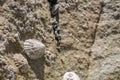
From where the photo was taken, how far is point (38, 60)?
16.2 feet

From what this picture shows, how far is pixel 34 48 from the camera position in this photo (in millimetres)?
4945

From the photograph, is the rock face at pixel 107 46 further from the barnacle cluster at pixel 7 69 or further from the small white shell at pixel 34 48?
the barnacle cluster at pixel 7 69

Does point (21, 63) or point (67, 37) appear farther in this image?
point (67, 37)

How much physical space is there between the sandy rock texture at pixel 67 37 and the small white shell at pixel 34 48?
0.05 meters

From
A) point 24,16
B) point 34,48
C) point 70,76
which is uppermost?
point 24,16

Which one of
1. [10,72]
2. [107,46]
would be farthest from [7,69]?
[107,46]

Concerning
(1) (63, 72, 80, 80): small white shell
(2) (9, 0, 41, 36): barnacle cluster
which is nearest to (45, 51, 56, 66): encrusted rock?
(1) (63, 72, 80, 80): small white shell

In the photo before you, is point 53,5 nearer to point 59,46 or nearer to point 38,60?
point 59,46

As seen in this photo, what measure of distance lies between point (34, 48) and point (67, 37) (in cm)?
63

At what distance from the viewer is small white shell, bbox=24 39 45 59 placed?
4.83 metres

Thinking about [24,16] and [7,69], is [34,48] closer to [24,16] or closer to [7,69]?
[24,16]

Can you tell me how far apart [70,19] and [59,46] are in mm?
490

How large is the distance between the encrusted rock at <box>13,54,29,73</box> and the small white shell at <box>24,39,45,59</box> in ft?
0.56

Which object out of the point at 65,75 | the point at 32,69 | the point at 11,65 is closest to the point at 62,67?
the point at 65,75
